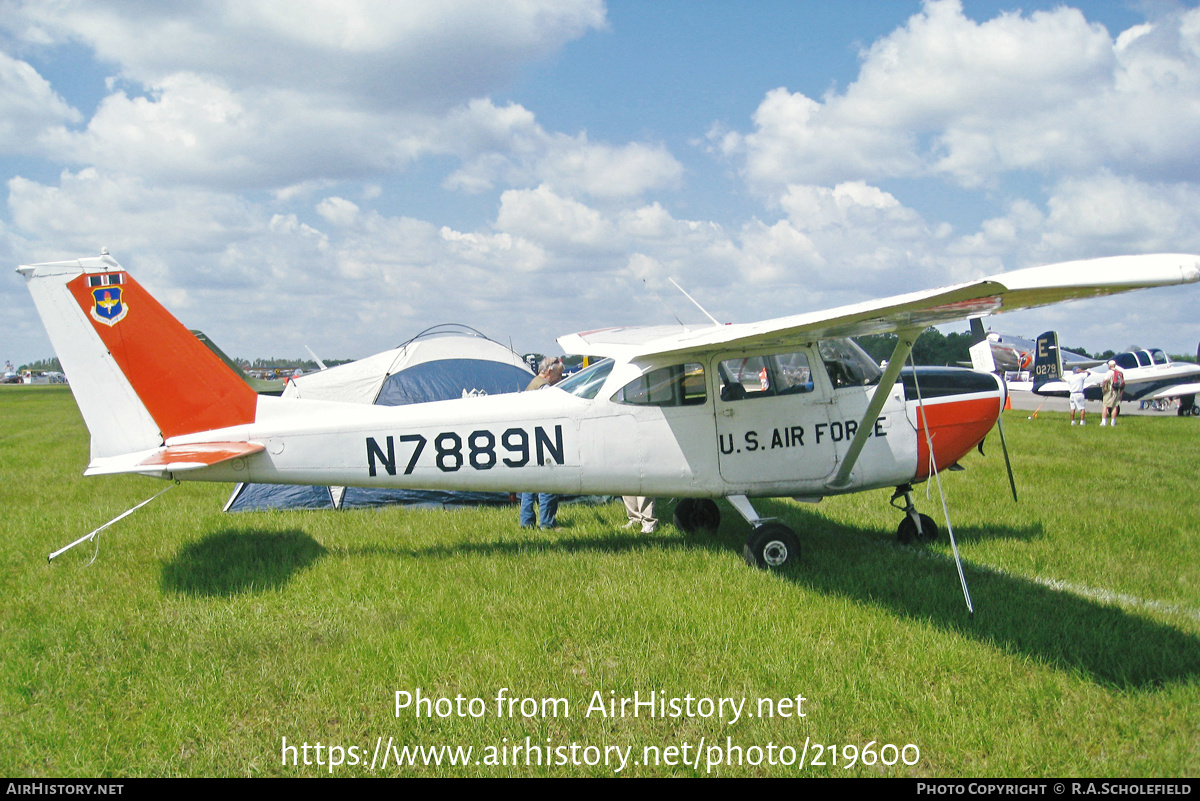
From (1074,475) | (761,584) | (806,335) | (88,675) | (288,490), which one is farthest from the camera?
(1074,475)

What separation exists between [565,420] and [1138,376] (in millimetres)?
28864

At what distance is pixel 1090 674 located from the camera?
13.3ft

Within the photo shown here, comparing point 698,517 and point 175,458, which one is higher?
point 175,458

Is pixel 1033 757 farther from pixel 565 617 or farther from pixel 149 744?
pixel 149 744

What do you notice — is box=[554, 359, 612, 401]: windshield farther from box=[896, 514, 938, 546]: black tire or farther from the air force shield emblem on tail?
the air force shield emblem on tail

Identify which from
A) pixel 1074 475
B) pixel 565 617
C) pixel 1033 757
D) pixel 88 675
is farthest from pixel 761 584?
pixel 1074 475

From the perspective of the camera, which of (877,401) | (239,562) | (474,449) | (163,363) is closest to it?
(877,401)

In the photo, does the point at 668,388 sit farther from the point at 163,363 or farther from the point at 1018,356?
the point at 1018,356

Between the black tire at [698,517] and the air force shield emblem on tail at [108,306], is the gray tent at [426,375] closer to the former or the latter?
the black tire at [698,517]

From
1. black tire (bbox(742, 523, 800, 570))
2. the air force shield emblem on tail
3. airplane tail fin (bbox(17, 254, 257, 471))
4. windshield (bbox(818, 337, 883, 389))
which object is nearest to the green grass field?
black tire (bbox(742, 523, 800, 570))

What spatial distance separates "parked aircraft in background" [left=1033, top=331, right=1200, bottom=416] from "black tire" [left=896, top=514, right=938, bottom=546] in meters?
23.1

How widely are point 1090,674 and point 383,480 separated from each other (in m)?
5.14

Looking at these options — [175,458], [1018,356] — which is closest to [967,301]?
[175,458]

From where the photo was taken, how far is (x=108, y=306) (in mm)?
5789
